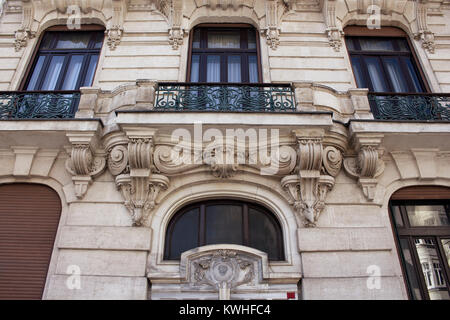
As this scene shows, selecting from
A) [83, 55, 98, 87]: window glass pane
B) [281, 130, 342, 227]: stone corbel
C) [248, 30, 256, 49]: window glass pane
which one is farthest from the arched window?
[248, 30, 256, 49]: window glass pane

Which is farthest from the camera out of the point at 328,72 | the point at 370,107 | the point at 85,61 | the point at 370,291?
the point at 85,61

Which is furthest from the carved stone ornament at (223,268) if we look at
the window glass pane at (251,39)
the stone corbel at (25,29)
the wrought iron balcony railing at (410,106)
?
the stone corbel at (25,29)

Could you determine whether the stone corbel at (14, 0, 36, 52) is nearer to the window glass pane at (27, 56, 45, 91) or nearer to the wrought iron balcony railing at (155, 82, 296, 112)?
the window glass pane at (27, 56, 45, 91)

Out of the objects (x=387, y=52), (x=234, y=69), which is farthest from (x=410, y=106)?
(x=234, y=69)

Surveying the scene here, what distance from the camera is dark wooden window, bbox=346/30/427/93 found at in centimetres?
801

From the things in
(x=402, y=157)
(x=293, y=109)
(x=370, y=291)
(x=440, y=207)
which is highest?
(x=293, y=109)

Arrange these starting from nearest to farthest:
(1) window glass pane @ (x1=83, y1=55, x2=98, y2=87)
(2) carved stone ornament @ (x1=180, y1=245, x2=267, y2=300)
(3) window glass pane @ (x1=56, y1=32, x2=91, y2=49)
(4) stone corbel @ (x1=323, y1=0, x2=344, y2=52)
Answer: (2) carved stone ornament @ (x1=180, y1=245, x2=267, y2=300), (1) window glass pane @ (x1=83, y1=55, x2=98, y2=87), (4) stone corbel @ (x1=323, y1=0, x2=344, y2=52), (3) window glass pane @ (x1=56, y1=32, x2=91, y2=49)

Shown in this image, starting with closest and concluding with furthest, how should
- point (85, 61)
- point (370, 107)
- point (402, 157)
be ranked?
point (402, 157) → point (370, 107) → point (85, 61)

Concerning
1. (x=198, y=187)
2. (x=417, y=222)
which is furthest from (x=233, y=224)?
(x=417, y=222)

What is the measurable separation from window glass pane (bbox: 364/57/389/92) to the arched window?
14.7 ft

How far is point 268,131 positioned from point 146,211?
8.83 feet

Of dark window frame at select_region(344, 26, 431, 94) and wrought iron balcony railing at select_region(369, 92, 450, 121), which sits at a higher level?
dark window frame at select_region(344, 26, 431, 94)

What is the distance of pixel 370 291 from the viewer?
16.9 feet

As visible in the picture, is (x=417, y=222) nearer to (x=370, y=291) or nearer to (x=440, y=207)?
(x=440, y=207)
